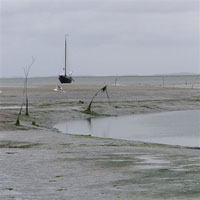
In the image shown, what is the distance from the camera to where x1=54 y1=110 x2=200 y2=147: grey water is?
98.6 feet

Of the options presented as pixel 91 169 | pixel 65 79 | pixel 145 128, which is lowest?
pixel 65 79

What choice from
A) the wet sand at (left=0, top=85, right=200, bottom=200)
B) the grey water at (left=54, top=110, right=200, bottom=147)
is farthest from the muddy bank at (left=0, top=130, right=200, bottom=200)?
the grey water at (left=54, top=110, right=200, bottom=147)

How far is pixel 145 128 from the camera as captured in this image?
117ft

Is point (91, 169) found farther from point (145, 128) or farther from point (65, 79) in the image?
point (65, 79)

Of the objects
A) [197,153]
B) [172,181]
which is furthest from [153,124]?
[172,181]

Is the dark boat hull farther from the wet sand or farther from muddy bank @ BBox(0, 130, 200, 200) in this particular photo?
muddy bank @ BBox(0, 130, 200, 200)

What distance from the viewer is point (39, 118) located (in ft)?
125

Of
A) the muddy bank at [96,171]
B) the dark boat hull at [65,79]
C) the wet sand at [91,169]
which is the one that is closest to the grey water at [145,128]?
the wet sand at [91,169]

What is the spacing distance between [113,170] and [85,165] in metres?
1.32

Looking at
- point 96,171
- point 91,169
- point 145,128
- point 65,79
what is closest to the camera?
point 96,171

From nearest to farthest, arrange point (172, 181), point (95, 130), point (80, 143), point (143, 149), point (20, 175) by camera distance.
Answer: point (172, 181) → point (20, 175) → point (143, 149) → point (80, 143) → point (95, 130)

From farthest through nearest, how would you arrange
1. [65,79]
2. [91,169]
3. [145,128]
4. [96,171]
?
[65,79] < [145,128] < [91,169] < [96,171]

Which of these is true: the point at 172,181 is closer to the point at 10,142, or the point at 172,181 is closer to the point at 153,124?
the point at 10,142

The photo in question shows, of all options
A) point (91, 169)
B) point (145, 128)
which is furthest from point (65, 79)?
point (91, 169)
